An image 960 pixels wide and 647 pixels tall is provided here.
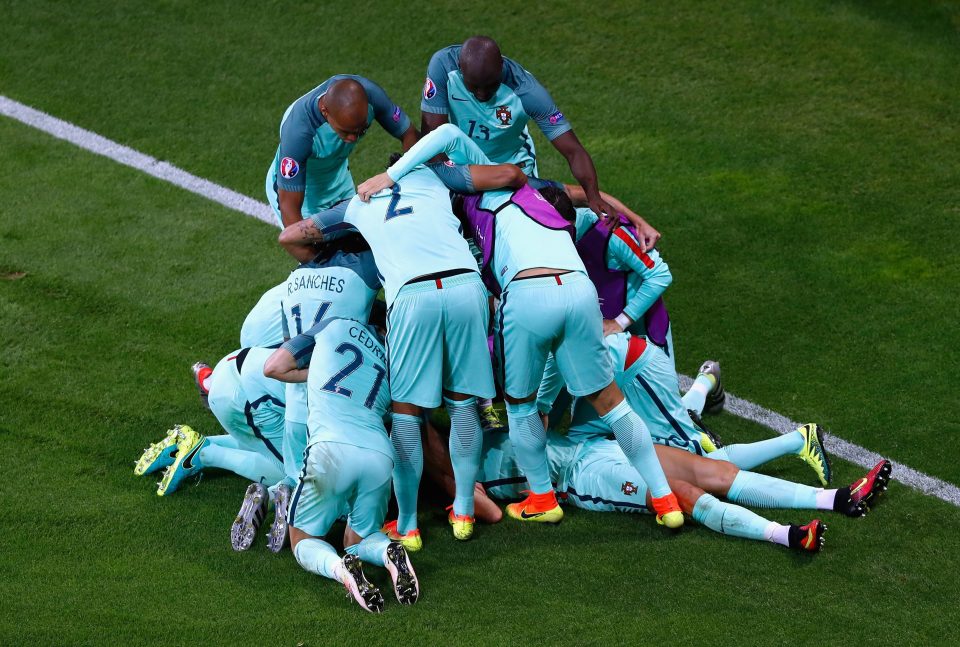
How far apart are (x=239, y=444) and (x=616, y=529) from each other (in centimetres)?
212

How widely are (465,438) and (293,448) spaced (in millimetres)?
869

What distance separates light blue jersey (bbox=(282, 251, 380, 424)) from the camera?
5.88 metres

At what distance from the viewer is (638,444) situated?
554 centimetres

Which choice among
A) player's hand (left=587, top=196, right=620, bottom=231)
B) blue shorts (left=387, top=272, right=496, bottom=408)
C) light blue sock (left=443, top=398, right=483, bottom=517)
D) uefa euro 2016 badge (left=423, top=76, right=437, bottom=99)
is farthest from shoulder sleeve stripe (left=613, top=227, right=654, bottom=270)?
uefa euro 2016 badge (left=423, top=76, right=437, bottom=99)

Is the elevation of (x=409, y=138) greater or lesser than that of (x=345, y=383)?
greater

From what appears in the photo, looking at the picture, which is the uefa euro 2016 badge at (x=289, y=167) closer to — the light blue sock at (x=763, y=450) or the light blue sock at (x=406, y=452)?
the light blue sock at (x=406, y=452)

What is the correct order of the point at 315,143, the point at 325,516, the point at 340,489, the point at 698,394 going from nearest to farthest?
the point at 340,489 → the point at 325,516 → the point at 315,143 → the point at 698,394

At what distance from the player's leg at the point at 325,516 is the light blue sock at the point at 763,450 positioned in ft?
6.74

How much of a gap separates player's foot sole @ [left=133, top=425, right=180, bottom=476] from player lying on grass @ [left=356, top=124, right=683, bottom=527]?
1.76 meters

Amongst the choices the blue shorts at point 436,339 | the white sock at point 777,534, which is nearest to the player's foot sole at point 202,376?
the blue shorts at point 436,339

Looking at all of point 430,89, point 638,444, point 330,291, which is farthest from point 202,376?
point 638,444

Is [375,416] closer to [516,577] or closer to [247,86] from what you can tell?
[516,577]

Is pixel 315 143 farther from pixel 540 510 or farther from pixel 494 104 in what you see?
pixel 540 510

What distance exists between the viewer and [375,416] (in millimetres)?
5414
